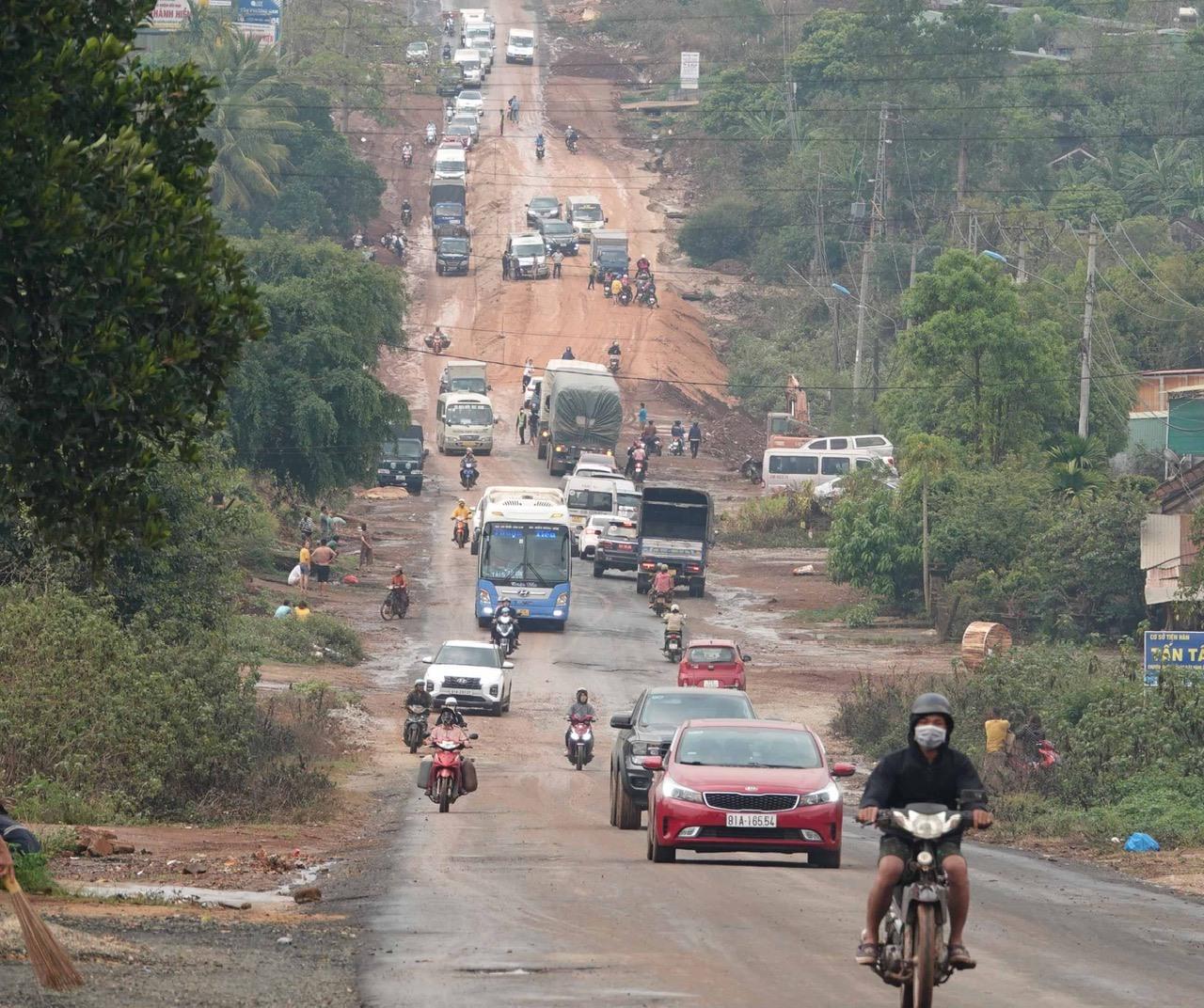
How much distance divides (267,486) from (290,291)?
938 cm

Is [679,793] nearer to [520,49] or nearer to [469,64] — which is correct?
[469,64]

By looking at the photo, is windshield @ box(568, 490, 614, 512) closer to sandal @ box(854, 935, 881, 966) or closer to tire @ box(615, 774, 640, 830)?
tire @ box(615, 774, 640, 830)

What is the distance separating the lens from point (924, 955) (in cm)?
1004

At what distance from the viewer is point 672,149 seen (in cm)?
11706

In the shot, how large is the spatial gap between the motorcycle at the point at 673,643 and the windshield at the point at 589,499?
1564cm

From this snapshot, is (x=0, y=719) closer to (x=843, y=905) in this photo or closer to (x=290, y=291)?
(x=843, y=905)

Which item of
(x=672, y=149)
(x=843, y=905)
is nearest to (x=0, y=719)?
(x=843, y=905)


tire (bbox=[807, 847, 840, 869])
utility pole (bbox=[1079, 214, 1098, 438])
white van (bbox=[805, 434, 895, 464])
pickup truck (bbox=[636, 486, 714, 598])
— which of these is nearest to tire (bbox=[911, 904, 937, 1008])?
tire (bbox=[807, 847, 840, 869])

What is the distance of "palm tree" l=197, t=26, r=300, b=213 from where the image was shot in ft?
309

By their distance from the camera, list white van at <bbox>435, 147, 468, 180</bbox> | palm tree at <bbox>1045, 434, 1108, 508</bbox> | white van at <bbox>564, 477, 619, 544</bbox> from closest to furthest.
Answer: palm tree at <bbox>1045, 434, 1108, 508</bbox> < white van at <bbox>564, 477, 619, 544</bbox> < white van at <bbox>435, 147, 468, 180</bbox>

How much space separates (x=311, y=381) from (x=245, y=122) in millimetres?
42322

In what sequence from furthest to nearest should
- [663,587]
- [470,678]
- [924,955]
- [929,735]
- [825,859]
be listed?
[663,587]
[470,678]
[825,859]
[929,735]
[924,955]

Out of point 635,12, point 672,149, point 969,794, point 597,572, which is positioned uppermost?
point 635,12

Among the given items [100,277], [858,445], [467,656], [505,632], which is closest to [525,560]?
[505,632]
